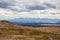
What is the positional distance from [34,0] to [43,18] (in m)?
0.35

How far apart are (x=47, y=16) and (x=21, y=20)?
46cm

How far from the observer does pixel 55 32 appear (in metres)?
2.53

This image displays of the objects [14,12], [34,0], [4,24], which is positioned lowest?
[4,24]

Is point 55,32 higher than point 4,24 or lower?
lower

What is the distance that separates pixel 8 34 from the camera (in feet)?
8.14

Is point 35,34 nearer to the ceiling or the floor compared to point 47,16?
nearer to the floor

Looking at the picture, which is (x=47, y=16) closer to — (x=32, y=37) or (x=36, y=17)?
(x=36, y=17)

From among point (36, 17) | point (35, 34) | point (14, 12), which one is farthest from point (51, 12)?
point (14, 12)

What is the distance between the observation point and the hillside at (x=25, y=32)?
2.48 meters

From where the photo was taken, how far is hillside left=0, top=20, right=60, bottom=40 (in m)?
2.48

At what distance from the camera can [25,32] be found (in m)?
2.52

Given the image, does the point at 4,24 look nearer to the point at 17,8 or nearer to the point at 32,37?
the point at 17,8

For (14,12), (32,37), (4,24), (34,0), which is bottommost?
(32,37)

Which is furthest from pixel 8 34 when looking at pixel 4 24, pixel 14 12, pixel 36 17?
pixel 36 17
